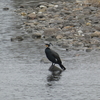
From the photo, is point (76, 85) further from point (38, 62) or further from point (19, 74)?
point (38, 62)

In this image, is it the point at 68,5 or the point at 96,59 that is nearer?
the point at 96,59

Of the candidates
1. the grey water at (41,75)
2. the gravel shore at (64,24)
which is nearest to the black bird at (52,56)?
the grey water at (41,75)

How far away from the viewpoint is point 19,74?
21.6 meters

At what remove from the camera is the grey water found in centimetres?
1839

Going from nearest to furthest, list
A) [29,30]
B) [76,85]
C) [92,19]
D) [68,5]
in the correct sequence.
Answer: [76,85]
[29,30]
[92,19]
[68,5]

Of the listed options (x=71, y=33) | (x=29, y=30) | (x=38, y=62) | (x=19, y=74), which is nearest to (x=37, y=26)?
(x=29, y=30)

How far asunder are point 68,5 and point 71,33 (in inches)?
579

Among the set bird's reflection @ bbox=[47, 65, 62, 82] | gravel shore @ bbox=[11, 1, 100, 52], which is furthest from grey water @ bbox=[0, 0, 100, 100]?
gravel shore @ bbox=[11, 1, 100, 52]

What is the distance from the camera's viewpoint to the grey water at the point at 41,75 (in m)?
18.4

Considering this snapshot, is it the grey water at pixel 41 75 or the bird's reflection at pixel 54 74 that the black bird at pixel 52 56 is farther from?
the grey water at pixel 41 75

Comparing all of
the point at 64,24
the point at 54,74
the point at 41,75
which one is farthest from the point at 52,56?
the point at 64,24

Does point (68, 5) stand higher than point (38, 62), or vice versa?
point (68, 5)

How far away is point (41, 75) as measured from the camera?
21453 mm

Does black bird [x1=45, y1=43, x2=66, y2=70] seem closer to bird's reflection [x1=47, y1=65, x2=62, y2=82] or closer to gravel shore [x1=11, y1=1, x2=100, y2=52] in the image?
bird's reflection [x1=47, y1=65, x2=62, y2=82]
